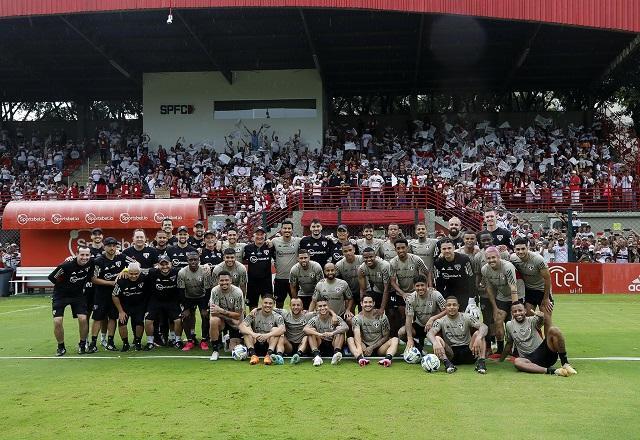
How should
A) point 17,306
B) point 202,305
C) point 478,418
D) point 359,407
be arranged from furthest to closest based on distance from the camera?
point 17,306
point 202,305
point 359,407
point 478,418

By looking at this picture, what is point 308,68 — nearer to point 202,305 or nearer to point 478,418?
point 202,305

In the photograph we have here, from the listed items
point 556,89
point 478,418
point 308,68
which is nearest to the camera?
point 478,418

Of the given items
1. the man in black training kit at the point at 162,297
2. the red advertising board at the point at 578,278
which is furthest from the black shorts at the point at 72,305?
the red advertising board at the point at 578,278

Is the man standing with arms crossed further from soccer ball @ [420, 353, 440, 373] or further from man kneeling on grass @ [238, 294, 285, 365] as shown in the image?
soccer ball @ [420, 353, 440, 373]

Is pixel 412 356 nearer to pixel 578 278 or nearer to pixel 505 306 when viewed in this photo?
pixel 505 306

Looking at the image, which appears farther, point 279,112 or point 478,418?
point 279,112

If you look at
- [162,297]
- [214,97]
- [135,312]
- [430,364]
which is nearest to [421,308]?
[430,364]

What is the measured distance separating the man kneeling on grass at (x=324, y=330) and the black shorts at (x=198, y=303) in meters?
2.20

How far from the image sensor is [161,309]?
Answer: 12.1m

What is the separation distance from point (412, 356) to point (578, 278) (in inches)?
508

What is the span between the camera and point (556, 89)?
37906 mm

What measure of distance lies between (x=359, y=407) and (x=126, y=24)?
24.7 m

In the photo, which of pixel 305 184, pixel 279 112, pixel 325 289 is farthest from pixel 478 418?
pixel 279 112

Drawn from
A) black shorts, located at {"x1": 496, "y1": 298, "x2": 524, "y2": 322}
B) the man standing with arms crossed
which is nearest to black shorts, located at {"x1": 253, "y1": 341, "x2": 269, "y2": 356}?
the man standing with arms crossed
